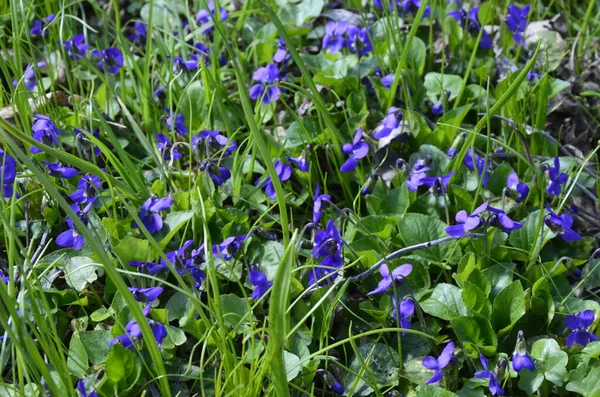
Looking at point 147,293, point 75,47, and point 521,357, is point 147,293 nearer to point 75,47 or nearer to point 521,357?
point 521,357

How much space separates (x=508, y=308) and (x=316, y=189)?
0.58m

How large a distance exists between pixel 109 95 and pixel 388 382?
1.38 metres

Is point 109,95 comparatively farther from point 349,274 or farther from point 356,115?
point 349,274

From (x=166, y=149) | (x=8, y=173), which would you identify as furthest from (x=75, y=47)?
(x=8, y=173)

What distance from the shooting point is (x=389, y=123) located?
2205mm

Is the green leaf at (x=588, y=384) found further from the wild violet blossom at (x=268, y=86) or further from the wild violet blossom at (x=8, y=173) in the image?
the wild violet blossom at (x=8, y=173)

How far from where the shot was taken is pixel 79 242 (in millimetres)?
1933

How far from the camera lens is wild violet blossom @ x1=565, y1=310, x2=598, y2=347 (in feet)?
5.73

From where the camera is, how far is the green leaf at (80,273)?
6.21ft

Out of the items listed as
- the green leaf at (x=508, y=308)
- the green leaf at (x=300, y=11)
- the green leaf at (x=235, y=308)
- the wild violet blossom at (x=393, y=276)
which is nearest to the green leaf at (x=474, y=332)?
the green leaf at (x=508, y=308)

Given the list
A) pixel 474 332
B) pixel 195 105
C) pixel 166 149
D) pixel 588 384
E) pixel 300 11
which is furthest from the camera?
pixel 300 11

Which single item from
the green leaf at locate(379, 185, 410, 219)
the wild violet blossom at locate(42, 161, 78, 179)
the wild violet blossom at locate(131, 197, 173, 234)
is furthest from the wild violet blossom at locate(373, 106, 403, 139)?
the wild violet blossom at locate(42, 161, 78, 179)

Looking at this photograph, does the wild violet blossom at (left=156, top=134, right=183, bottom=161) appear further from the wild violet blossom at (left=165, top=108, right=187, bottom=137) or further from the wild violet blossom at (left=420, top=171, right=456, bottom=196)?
the wild violet blossom at (left=420, top=171, right=456, bottom=196)

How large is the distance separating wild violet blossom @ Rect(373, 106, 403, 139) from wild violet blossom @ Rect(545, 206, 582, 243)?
50cm
